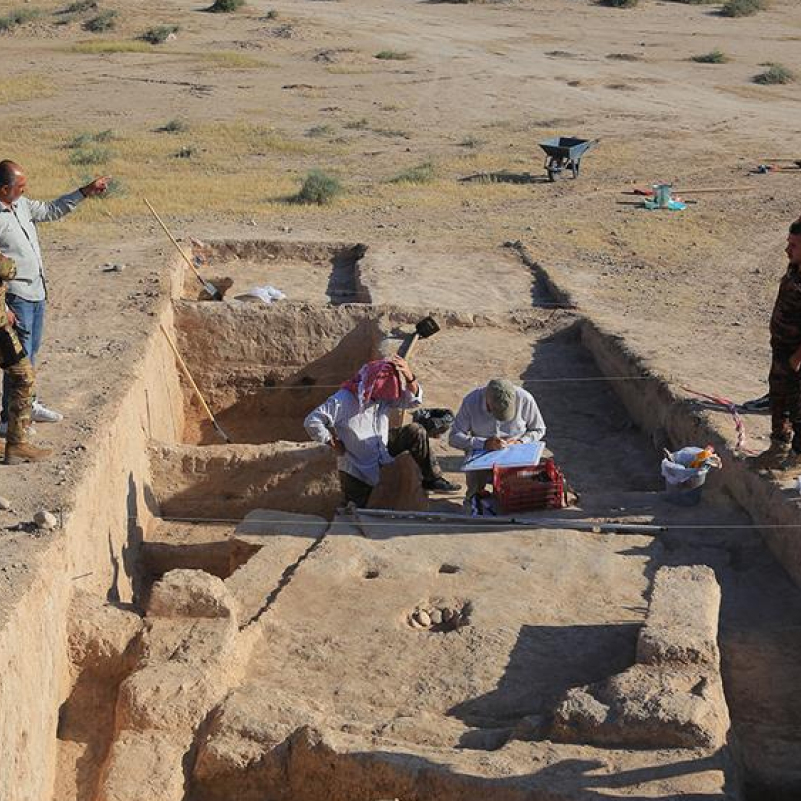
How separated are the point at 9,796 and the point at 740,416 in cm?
654

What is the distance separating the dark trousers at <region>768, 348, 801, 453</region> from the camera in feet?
30.5

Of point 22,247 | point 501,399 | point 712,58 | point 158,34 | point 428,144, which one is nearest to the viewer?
point 501,399

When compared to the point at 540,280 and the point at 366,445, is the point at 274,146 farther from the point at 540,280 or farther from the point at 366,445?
the point at 366,445

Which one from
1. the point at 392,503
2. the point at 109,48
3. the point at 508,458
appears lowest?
Answer: the point at 109,48

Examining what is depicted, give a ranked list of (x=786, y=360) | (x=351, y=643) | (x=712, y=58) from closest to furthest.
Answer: (x=351, y=643) → (x=786, y=360) → (x=712, y=58)

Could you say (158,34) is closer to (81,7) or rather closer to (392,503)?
(81,7)

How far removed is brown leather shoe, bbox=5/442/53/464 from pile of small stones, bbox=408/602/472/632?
2899 millimetres

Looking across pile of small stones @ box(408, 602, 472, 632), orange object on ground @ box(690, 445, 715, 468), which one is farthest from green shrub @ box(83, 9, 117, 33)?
pile of small stones @ box(408, 602, 472, 632)

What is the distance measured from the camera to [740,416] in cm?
1131

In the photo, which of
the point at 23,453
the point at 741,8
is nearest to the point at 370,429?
the point at 23,453

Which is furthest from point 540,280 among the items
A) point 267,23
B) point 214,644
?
point 267,23

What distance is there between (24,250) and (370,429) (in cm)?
279

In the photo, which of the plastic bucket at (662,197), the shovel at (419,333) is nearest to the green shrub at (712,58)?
the plastic bucket at (662,197)

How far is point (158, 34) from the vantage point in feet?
132
